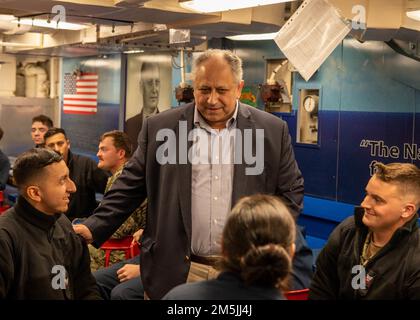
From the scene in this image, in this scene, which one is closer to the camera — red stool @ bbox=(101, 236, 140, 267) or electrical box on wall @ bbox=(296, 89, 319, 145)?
red stool @ bbox=(101, 236, 140, 267)

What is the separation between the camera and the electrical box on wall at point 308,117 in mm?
5699

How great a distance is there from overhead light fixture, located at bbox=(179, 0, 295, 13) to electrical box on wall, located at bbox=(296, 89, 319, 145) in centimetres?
162

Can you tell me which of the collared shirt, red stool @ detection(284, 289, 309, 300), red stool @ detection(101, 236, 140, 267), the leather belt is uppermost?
the collared shirt

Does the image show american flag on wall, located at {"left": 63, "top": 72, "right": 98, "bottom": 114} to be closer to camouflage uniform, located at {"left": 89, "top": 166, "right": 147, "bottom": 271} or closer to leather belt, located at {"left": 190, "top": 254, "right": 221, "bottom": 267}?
camouflage uniform, located at {"left": 89, "top": 166, "right": 147, "bottom": 271}

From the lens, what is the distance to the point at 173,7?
459 centimetres

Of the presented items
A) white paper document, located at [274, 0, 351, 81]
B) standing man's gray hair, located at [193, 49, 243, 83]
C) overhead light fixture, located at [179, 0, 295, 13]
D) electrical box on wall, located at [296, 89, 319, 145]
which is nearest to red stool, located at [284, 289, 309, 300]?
standing man's gray hair, located at [193, 49, 243, 83]

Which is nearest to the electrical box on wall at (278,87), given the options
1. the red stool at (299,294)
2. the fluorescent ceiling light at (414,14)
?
the fluorescent ceiling light at (414,14)

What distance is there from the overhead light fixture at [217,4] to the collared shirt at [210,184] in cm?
181

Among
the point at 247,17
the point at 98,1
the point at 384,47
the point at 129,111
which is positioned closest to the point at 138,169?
the point at 98,1

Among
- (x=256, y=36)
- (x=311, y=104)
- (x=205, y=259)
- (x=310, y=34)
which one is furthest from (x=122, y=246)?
(x=256, y=36)

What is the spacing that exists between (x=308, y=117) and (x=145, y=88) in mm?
3300

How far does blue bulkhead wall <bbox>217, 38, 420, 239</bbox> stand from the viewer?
4.88 meters

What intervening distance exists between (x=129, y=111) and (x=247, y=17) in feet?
13.2
